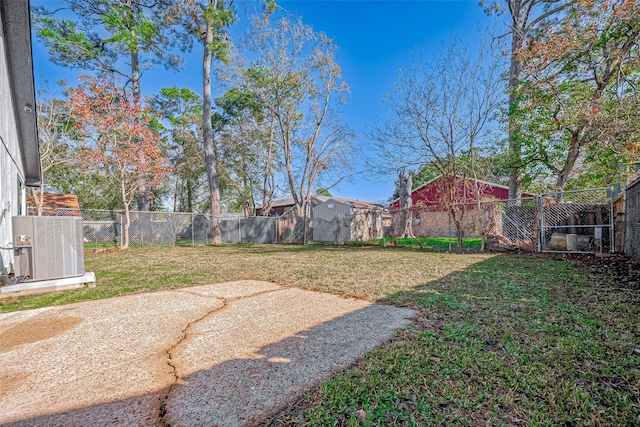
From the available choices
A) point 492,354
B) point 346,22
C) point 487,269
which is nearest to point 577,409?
point 492,354

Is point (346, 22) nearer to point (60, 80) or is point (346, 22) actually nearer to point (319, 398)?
point (60, 80)

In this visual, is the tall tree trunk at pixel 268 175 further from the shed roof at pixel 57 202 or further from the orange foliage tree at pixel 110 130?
the shed roof at pixel 57 202

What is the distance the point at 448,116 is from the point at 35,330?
10509 mm

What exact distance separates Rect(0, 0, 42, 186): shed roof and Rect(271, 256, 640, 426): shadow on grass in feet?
18.3

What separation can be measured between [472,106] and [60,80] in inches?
641

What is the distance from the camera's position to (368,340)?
213 centimetres

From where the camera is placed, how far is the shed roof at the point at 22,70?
11.8 ft

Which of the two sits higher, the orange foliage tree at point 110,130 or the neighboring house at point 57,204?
the orange foliage tree at point 110,130

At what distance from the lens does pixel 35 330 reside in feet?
7.86

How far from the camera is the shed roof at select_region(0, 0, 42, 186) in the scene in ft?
11.8

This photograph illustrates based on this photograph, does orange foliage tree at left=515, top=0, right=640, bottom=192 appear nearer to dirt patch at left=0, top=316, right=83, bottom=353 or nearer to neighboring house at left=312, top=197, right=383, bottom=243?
neighboring house at left=312, top=197, right=383, bottom=243

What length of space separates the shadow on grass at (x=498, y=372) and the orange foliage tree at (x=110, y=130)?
1117 cm

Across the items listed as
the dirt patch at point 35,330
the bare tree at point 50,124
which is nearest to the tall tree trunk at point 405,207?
the dirt patch at point 35,330

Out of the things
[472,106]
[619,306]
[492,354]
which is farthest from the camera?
[472,106]
